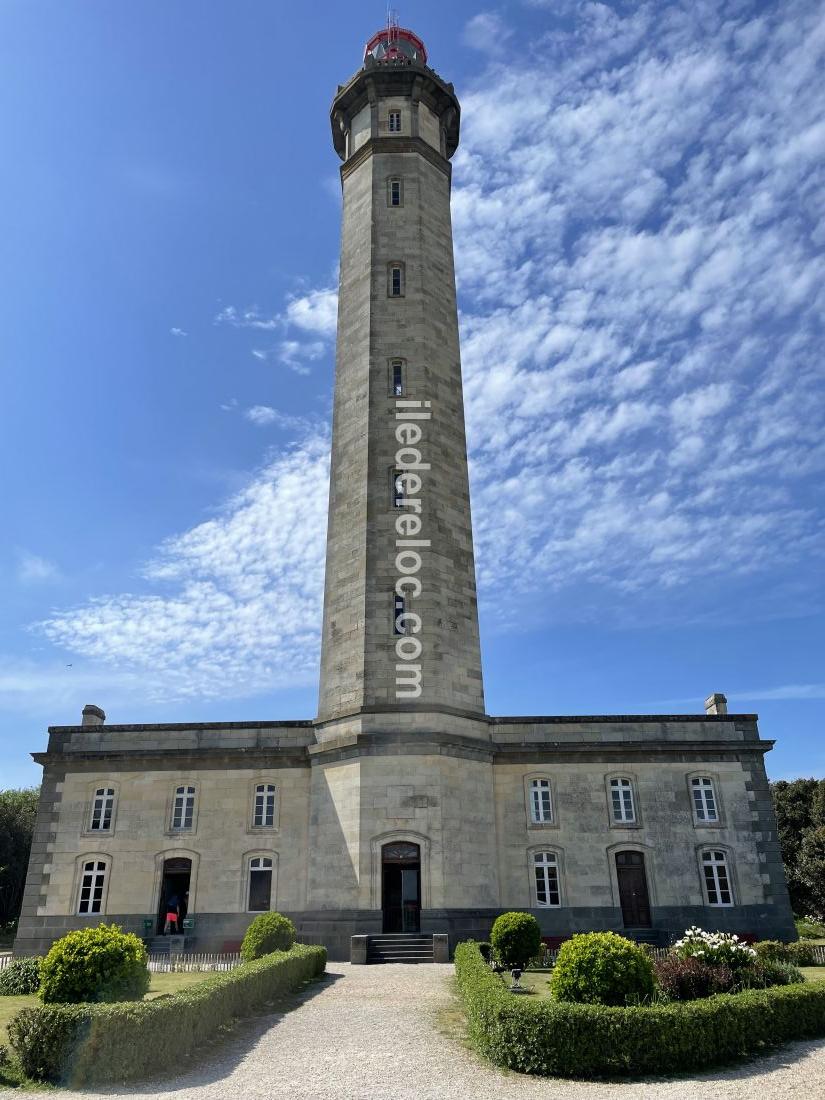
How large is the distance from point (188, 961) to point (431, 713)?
389 inches

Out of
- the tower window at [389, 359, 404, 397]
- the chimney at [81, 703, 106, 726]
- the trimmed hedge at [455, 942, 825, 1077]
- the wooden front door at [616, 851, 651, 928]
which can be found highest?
the tower window at [389, 359, 404, 397]

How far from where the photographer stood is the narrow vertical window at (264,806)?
88.4 feet

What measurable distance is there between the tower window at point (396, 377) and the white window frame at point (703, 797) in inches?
672

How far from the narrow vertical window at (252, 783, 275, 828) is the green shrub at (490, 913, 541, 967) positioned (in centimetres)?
976

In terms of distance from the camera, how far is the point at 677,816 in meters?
27.5

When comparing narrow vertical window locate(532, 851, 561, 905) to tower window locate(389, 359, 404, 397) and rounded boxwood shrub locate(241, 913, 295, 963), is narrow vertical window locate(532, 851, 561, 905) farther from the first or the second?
tower window locate(389, 359, 404, 397)

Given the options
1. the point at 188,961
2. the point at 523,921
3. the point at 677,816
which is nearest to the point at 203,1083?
the point at 523,921

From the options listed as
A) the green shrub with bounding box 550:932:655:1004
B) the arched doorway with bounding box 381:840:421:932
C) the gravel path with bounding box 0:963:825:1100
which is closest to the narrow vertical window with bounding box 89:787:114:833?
the arched doorway with bounding box 381:840:421:932

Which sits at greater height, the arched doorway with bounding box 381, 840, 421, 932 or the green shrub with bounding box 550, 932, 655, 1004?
the arched doorway with bounding box 381, 840, 421, 932

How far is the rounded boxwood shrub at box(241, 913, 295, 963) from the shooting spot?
1916 cm

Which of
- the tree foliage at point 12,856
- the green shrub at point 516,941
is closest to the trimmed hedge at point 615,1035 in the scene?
the green shrub at point 516,941

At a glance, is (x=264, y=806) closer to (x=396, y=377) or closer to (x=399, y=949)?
(x=399, y=949)

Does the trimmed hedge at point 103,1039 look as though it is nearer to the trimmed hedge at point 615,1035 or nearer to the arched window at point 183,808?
the trimmed hedge at point 615,1035

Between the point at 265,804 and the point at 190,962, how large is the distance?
17.5 ft
